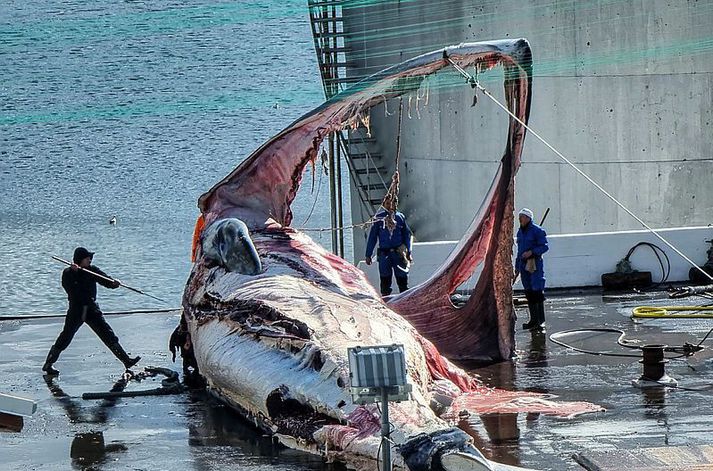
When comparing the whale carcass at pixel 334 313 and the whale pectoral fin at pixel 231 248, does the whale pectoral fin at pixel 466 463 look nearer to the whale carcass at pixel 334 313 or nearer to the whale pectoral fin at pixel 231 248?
the whale carcass at pixel 334 313

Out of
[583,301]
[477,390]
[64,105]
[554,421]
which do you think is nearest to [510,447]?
[554,421]

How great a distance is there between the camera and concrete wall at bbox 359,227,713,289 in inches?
819

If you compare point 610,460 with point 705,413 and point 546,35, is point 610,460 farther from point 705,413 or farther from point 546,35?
point 546,35

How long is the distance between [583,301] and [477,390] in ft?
22.1

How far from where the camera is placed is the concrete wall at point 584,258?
20797mm

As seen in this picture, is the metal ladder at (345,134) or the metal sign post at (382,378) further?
the metal ladder at (345,134)

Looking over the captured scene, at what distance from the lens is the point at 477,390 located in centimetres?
1329

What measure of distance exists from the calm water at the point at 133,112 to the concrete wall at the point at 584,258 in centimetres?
2301

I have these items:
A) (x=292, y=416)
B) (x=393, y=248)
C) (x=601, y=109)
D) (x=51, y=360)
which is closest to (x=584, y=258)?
(x=393, y=248)

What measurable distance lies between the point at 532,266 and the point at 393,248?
266cm

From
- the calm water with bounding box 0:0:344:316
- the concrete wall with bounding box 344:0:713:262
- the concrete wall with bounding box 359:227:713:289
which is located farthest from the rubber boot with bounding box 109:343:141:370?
the calm water with bounding box 0:0:344:316

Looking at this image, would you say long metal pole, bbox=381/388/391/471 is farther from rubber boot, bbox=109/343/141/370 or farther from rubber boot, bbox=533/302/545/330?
rubber boot, bbox=533/302/545/330

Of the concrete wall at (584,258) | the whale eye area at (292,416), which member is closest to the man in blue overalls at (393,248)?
the concrete wall at (584,258)

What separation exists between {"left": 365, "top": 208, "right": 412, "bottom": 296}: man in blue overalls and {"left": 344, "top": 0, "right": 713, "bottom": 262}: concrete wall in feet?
17.9
